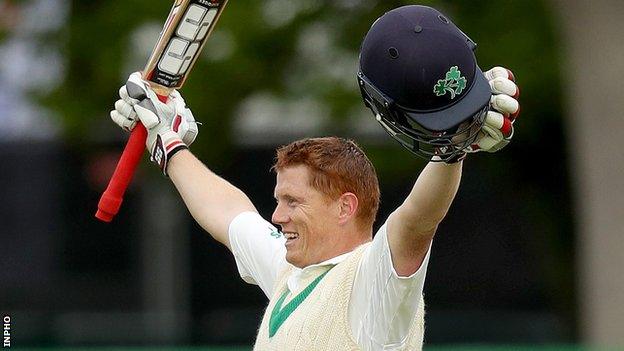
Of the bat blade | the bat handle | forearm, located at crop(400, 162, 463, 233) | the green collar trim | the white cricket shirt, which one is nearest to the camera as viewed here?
forearm, located at crop(400, 162, 463, 233)

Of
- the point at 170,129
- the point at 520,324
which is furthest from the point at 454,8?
the point at 170,129

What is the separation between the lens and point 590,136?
12.8 metres

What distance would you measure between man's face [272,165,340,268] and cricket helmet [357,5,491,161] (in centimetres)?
90

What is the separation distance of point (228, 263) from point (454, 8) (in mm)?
5328

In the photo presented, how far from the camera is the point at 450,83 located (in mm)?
3816

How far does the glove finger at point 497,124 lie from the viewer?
373 centimetres

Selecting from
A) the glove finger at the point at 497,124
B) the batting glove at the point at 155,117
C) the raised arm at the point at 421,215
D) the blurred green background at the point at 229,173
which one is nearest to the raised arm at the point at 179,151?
the batting glove at the point at 155,117

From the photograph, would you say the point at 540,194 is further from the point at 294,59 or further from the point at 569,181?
the point at 294,59

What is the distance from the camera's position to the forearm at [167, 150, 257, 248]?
5367mm

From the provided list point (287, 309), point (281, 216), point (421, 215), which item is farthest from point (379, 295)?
point (281, 216)

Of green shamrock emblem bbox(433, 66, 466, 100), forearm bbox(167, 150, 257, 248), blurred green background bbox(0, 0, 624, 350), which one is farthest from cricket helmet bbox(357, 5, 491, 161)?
blurred green background bbox(0, 0, 624, 350)

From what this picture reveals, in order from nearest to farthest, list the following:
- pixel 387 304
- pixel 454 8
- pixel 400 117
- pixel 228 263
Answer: pixel 400 117
pixel 387 304
pixel 454 8
pixel 228 263

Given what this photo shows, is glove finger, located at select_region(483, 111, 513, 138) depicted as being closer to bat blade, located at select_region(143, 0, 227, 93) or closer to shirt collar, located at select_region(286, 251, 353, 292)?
shirt collar, located at select_region(286, 251, 353, 292)

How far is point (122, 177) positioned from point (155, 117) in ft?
0.75
